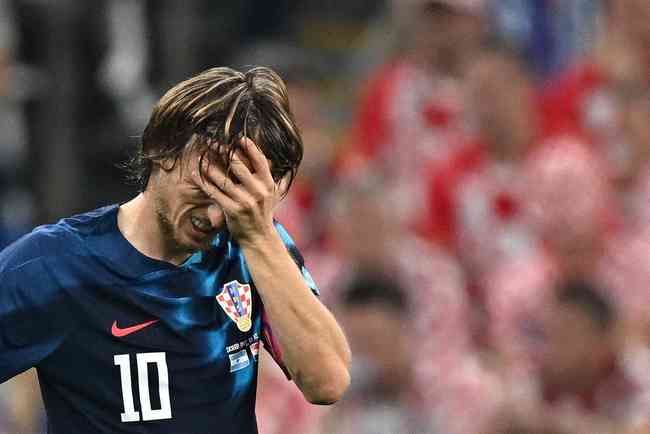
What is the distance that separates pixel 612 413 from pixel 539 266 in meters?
0.94

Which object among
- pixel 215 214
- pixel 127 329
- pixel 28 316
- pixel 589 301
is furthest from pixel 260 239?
pixel 589 301

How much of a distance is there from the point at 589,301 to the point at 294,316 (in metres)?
2.90

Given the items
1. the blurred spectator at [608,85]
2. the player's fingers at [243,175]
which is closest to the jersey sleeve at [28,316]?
the player's fingers at [243,175]

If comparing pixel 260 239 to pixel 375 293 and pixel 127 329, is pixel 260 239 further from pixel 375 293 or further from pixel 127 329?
pixel 375 293

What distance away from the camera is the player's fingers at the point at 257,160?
2641 millimetres

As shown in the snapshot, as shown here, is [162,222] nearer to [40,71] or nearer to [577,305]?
Result: [577,305]

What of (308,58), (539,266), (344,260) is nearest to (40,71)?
(308,58)

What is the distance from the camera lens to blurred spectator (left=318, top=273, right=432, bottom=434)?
584 centimetres

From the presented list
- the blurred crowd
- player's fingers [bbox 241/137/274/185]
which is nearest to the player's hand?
player's fingers [bbox 241/137/274/185]

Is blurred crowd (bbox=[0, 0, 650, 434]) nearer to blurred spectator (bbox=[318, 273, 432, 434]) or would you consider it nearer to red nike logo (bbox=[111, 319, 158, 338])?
blurred spectator (bbox=[318, 273, 432, 434])

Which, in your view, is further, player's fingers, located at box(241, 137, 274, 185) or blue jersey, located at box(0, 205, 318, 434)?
blue jersey, located at box(0, 205, 318, 434)

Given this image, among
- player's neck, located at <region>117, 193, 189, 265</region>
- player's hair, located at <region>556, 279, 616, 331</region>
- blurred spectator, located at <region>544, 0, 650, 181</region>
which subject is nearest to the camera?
Result: player's neck, located at <region>117, 193, 189, 265</region>

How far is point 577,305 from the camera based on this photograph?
17.7ft

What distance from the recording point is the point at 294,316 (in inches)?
106
